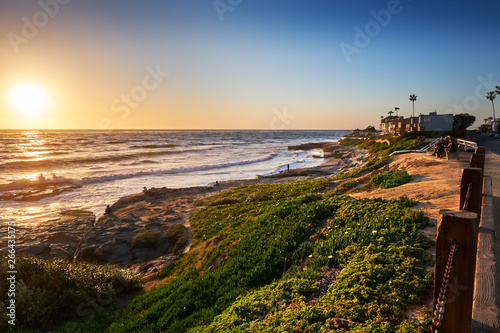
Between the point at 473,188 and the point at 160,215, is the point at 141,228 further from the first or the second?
the point at 473,188

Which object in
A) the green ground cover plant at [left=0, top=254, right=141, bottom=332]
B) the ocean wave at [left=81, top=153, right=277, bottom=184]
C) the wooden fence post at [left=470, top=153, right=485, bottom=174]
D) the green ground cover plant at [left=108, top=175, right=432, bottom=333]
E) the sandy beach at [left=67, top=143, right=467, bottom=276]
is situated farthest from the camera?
the ocean wave at [left=81, top=153, right=277, bottom=184]

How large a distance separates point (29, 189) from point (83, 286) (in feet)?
90.0

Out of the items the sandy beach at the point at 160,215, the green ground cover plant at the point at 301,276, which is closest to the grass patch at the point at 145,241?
the sandy beach at the point at 160,215

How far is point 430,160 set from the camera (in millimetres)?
18641

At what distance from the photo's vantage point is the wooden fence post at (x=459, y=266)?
2.47 meters

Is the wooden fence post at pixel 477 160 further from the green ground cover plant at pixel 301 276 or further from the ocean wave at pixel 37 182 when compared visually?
the ocean wave at pixel 37 182

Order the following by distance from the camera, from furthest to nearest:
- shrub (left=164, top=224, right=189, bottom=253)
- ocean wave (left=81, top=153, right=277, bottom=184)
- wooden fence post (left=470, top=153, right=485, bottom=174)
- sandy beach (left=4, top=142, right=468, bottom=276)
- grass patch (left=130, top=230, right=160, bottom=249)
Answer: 1. ocean wave (left=81, top=153, right=277, bottom=184)
2. grass patch (left=130, top=230, right=160, bottom=249)
3. shrub (left=164, top=224, right=189, bottom=253)
4. sandy beach (left=4, top=142, right=468, bottom=276)
5. wooden fence post (left=470, top=153, right=485, bottom=174)

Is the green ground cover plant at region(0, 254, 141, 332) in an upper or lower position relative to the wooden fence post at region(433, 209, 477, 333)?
lower

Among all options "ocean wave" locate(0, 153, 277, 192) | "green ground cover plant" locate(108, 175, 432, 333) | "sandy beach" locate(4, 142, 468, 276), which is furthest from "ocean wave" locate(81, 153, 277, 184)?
"green ground cover plant" locate(108, 175, 432, 333)

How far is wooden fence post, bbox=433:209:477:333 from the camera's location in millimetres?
2475

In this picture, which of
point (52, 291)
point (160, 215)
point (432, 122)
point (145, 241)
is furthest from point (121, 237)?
point (432, 122)

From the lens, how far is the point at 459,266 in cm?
256

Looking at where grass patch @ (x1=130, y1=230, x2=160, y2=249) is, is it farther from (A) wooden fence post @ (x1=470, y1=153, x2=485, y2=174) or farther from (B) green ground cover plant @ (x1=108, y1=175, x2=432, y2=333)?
(A) wooden fence post @ (x1=470, y1=153, x2=485, y2=174)

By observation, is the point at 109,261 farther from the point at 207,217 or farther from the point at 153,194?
the point at 153,194
